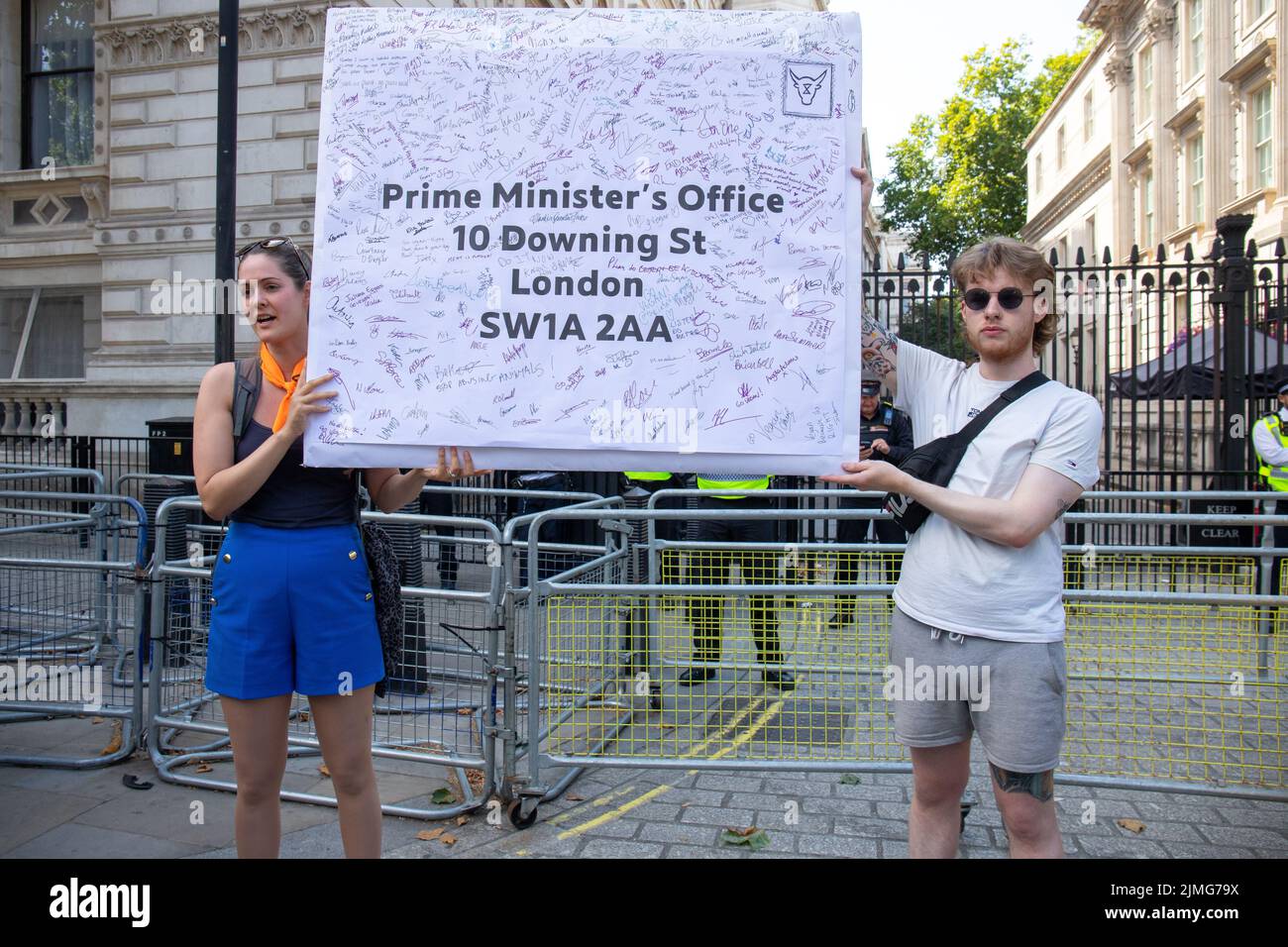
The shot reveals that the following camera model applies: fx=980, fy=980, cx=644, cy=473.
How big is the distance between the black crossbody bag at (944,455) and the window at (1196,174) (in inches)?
1177

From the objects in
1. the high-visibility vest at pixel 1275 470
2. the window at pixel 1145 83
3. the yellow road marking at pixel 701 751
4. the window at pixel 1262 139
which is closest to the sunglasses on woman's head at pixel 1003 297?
the yellow road marking at pixel 701 751

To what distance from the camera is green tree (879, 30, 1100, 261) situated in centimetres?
5116

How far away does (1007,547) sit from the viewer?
2789 millimetres

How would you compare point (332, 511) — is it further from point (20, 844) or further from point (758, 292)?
point (20, 844)

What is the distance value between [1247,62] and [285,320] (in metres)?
27.6

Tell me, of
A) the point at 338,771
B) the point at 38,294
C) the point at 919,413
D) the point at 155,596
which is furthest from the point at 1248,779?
the point at 38,294

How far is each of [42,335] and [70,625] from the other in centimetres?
1192

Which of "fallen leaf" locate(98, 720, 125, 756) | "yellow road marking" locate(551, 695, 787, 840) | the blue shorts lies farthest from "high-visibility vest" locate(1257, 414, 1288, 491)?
"fallen leaf" locate(98, 720, 125, 756)

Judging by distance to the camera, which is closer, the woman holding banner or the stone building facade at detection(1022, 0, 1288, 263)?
the woman holding banner

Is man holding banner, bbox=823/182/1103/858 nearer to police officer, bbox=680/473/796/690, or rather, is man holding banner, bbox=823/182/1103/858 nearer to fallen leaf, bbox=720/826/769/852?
fallen leaf, bbox=720/826/769/852

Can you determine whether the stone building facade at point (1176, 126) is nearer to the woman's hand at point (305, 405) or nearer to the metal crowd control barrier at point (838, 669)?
the metal crowd control barrier at point (838, 669)

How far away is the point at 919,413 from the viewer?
3131 millimetres

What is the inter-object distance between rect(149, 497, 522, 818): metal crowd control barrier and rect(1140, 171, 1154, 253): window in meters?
33.6

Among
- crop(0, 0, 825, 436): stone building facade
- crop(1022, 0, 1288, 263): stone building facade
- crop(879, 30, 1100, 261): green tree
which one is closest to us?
crop(0, 0, 825, 436): stone building facade
